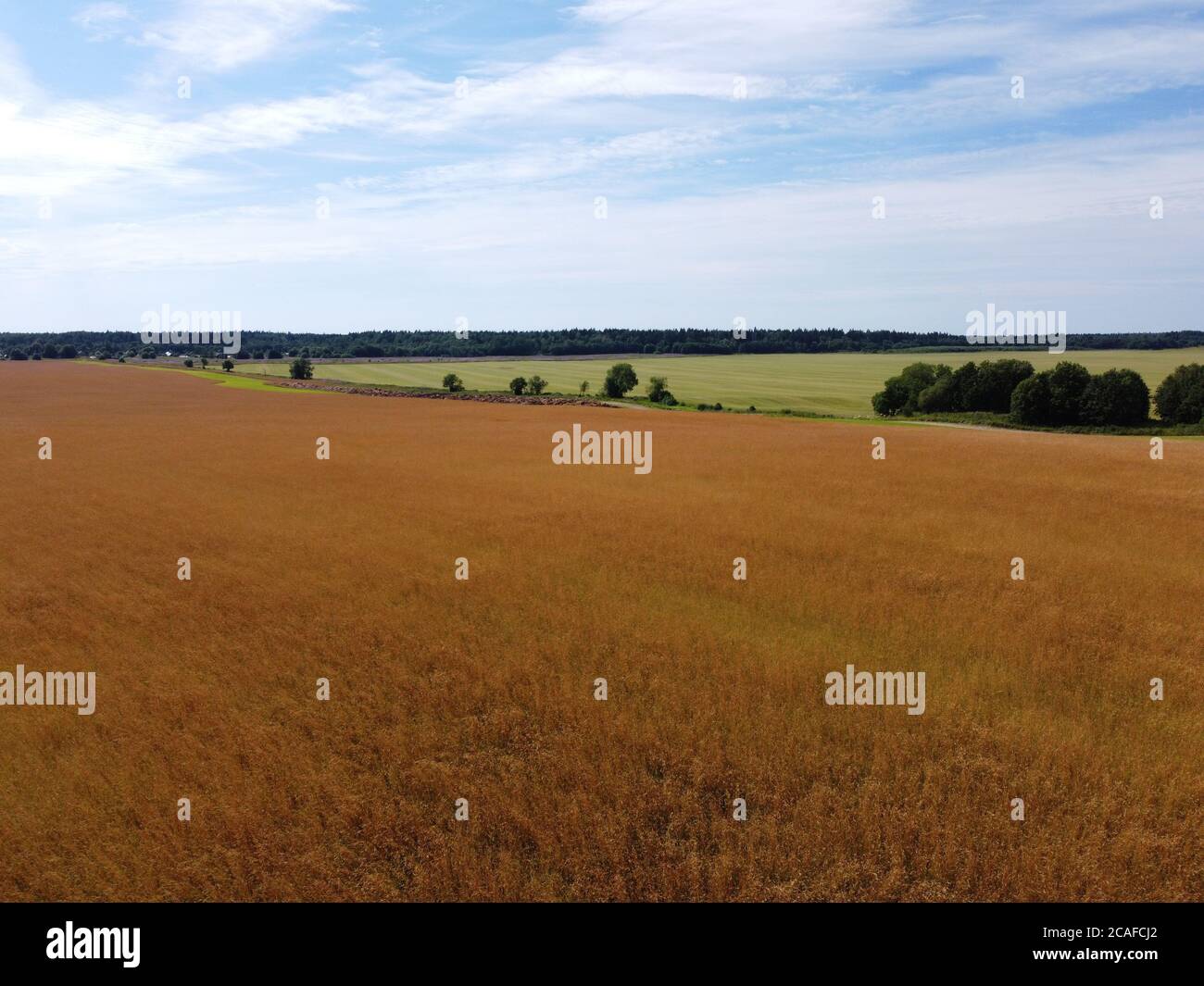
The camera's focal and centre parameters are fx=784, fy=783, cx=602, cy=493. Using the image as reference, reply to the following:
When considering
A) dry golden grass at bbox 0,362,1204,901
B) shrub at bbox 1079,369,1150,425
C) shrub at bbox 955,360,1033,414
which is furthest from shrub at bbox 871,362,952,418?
dry golden grass at bbox 0,362,1204,901

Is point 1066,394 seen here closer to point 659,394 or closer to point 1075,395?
point 1075,395

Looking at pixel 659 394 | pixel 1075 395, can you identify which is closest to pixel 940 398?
pixel 1075 395

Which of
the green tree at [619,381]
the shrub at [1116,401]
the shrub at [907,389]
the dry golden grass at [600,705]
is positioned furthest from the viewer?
the green tree at [619,381]

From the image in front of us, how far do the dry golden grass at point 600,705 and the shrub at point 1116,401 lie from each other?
58.7 m

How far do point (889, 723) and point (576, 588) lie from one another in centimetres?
787

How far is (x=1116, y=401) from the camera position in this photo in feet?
250

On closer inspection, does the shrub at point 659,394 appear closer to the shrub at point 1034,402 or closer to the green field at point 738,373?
the green field at point 738,373

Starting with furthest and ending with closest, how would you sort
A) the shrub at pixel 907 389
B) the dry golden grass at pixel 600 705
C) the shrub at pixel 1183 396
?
the shrub at pixel 907 389 < the shrub at pixel 1183 396 < the dry golden grass at pixel 600 705

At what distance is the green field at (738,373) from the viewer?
4129 inches

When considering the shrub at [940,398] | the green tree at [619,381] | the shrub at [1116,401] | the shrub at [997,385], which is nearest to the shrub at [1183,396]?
the shrub at [1116,401]

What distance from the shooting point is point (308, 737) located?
1042cm

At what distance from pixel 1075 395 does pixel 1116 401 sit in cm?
350

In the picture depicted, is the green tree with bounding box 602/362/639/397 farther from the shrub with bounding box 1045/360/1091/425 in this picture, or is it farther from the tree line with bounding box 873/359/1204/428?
the shrub with bounding box 1045/360/1091/425

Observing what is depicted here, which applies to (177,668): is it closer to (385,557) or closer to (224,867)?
(224,867)
